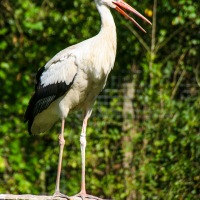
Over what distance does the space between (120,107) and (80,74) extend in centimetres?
224

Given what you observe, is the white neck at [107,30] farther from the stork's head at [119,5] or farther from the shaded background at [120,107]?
the shaded background at [120,107]

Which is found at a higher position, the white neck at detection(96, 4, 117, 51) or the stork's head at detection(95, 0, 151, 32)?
the stork's head at detection(95, 0, 151, 32)

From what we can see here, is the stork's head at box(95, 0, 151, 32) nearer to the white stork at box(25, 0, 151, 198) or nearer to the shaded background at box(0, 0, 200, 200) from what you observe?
the white stork at box(25, 0, 151, 198)

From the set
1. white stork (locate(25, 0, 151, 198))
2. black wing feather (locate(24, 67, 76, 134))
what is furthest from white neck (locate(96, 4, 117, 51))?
black wing feather (locate(24, 67, 76, 134))

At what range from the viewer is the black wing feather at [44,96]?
22.4ft

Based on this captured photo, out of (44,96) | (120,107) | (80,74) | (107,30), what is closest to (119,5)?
(107,30)

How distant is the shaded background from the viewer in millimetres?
8156

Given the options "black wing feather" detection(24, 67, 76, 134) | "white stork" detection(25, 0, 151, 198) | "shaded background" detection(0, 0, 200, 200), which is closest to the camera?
"white stork" detection(25, 0, 151, 198)

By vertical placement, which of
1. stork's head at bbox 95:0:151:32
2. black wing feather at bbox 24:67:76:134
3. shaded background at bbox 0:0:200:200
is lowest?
shaded background at bbox 0:0:200:200

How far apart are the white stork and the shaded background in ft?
4.73

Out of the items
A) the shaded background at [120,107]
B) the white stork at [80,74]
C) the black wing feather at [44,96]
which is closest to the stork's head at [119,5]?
the white stork at [80,74]

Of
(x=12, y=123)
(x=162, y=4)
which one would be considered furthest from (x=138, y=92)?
(x=12, y=123)

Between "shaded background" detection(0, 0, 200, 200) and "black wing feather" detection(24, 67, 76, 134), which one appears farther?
"shaded background" detection(0, 0, 200, 200)

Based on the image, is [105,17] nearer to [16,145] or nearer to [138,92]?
[138,92]
